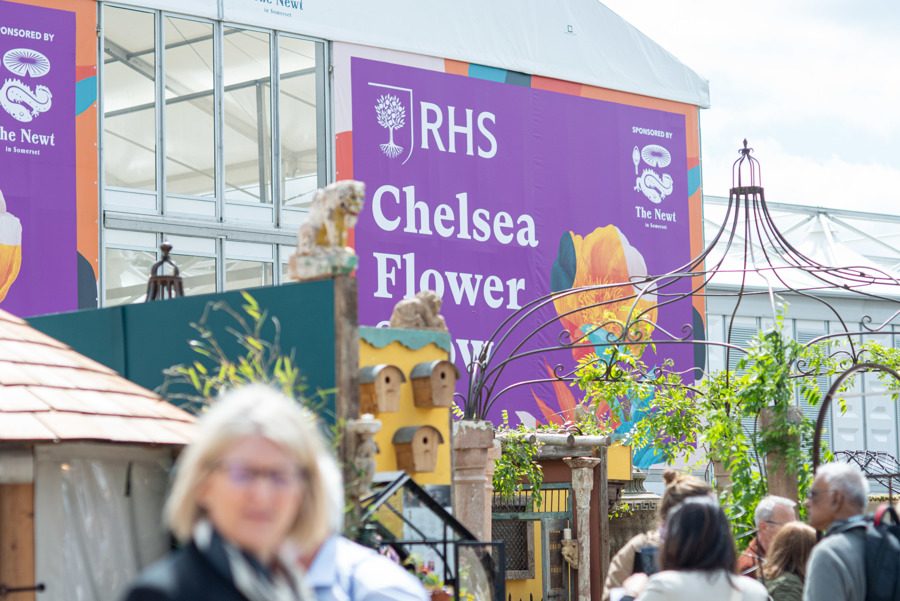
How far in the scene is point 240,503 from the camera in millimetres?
2248

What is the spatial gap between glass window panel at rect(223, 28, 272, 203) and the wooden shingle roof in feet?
42.3

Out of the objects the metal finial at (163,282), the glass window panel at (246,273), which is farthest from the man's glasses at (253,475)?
the glass window panel at (246,273)

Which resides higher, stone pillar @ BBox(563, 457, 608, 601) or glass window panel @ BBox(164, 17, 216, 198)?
glass window panel @ BBox(164, 17, 216, 198)

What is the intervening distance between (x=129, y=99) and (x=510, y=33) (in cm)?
710

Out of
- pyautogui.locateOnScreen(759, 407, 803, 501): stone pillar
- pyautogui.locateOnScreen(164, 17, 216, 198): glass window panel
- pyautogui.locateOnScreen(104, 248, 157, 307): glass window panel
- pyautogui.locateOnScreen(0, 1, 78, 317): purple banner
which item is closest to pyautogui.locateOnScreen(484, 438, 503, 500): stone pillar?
pyautogui.locateOnScreen(759, 407, 803, 501): stone pillar

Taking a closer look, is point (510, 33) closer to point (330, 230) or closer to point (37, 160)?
point (37, 160)

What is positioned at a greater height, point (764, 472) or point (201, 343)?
point (201, 343)

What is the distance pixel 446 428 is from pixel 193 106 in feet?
42.5

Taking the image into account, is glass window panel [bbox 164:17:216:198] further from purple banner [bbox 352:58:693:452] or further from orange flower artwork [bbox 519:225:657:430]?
orange flower artwork [bbox 519:225:657:430]

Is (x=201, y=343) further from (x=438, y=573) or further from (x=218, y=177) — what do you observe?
(x=218, y=177)

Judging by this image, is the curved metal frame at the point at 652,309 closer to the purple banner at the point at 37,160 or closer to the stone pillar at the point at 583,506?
the stone pillar at the point at 583,506

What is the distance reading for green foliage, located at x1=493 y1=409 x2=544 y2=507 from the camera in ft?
46.2

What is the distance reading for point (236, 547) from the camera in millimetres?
2254

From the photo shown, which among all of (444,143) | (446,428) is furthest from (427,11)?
(446,428)
